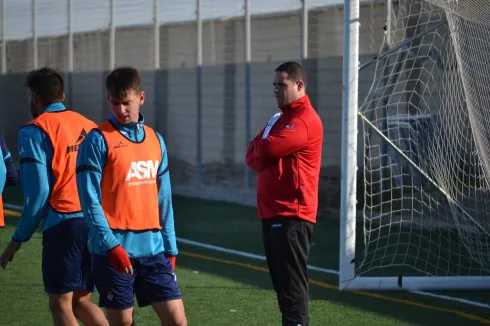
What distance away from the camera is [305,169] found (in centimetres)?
618

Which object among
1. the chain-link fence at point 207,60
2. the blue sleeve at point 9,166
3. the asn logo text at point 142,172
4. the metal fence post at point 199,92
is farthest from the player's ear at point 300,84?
the metal fence post at point 199,92

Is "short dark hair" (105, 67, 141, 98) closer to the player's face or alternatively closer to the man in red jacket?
Answer: the player's face

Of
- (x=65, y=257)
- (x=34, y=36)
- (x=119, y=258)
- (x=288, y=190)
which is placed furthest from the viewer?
(x=34, y=36)

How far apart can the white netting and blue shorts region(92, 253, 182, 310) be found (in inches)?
152

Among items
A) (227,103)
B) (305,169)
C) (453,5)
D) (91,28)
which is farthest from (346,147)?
(91,28)

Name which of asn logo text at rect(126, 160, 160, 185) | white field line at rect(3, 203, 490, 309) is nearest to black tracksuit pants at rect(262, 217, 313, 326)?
asn logo text at rect(126, 160, 160, 185)

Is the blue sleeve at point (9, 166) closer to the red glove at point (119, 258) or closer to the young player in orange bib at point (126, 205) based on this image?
the young player in orange bib at point (126, 205)

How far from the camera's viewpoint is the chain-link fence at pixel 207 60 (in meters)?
13.8

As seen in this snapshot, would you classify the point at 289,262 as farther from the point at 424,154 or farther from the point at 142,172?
the point at 424,154

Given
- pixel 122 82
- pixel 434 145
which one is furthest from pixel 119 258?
pixel 434 145

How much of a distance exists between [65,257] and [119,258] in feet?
2.81

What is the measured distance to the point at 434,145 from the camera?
A: 387 inches

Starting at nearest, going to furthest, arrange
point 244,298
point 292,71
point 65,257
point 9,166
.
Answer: point 65,257 → point 292,71 → point 9,166 → point 244,298

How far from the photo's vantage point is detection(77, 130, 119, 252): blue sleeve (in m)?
5.12
